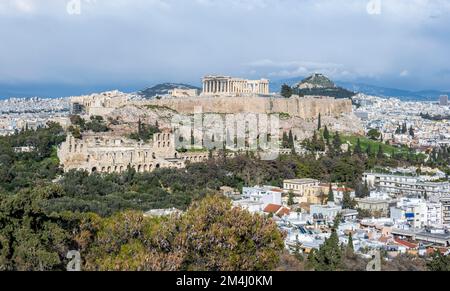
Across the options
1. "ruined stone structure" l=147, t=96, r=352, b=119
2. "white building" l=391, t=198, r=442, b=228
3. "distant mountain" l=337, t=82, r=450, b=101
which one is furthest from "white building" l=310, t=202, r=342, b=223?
"distant mountain" l=337, t=82, r=450, b=101

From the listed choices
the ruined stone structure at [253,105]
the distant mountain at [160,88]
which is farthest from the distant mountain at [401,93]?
the ruined stone structure at [253,105]

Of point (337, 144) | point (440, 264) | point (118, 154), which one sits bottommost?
point (440, 264)

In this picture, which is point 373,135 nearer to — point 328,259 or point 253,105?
point 253,105

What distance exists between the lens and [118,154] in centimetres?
3275

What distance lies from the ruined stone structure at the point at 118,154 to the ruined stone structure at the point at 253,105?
33.3 feet

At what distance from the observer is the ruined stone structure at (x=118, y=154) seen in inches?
1248

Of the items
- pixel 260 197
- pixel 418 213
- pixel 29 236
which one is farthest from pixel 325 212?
pixel 29 236

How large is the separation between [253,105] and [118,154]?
17.3 meters

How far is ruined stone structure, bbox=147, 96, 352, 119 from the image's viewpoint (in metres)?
46.8

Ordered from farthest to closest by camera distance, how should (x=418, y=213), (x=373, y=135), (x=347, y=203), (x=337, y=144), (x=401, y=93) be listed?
(x=401, y=93) → (x=373, y=135) → (x=337, y=144) → (x=347, y=203) → (x=418, y=213)

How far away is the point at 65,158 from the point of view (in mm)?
31594
